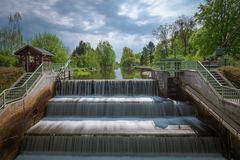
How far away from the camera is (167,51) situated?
223 ft

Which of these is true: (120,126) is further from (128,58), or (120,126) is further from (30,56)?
(128,58)

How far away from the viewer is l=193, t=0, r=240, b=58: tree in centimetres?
3284

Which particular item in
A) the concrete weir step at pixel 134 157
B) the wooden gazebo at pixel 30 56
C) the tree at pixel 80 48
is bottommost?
the concrete weir step at pixel 134 157

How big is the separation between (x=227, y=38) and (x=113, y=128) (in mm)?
21734

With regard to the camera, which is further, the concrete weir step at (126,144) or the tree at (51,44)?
the tree at (51,44)

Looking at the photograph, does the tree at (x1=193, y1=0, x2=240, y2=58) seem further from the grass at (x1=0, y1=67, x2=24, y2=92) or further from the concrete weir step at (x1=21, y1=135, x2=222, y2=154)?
the grass at (x1=0, y1=67, x2=24, y2=92)

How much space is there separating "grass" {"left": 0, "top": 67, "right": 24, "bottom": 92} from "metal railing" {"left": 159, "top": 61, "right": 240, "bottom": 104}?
13.5m

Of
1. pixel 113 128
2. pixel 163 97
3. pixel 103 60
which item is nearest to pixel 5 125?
pixel 113 128

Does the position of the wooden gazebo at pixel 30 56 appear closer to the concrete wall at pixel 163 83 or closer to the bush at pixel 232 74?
the concrete wall at pixel 163 83

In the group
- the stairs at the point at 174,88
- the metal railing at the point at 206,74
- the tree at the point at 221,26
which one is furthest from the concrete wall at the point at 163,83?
the tree at the point at 221,26

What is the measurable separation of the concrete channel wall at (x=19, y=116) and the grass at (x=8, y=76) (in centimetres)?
227

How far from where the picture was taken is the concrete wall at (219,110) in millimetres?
14133

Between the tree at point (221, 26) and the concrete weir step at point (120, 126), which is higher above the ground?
the tree at point (221, 26)

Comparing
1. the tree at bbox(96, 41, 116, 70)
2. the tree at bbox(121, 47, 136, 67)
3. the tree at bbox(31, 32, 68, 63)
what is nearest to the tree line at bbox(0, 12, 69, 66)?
the tree at bbox(31, 32, 68, 63)
